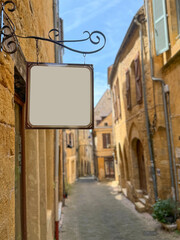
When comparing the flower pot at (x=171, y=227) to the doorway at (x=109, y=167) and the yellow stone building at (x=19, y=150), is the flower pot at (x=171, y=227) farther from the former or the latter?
the doorway at (x=109, y=167)

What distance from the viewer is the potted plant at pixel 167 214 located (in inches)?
256

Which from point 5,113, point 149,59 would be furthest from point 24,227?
point 149,59

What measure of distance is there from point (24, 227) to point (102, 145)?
2132cm

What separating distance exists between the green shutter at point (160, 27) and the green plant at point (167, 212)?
14.4ft

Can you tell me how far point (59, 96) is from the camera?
7.09 ft

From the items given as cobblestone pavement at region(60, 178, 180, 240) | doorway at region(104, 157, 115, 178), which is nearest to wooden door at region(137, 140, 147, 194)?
cobblestone pavement at region(60, 178, 180, 240)

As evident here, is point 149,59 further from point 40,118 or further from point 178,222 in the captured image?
point 40,118

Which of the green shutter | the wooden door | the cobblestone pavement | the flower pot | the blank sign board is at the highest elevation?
the green shutter

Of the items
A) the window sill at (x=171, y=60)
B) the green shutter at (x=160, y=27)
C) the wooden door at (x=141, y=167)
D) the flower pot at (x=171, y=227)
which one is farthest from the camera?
the wooden door at (x=141, y=167)

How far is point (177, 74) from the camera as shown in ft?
22.3

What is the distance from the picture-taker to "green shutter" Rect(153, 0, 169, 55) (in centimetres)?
721

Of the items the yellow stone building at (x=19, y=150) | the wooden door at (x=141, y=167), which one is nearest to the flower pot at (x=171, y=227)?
the wooden door at (x=141, y=167)

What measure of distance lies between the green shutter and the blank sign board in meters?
5.67

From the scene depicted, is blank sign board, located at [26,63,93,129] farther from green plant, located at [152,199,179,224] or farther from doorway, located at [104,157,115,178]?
doorway, located at [104,157,115,178]
